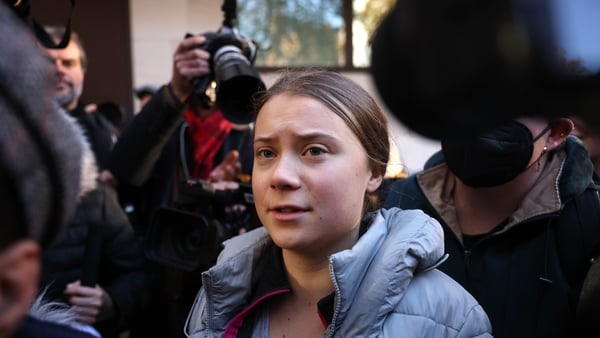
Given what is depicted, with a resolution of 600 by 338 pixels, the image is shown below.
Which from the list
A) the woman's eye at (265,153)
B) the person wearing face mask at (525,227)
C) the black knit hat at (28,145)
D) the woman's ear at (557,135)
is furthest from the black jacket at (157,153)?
the black knit hat at (28,145)

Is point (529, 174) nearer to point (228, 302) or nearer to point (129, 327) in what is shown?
point (228, 302)

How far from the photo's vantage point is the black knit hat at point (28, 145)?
75 cm

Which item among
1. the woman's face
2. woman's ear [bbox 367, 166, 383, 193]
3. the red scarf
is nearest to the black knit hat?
the woman's face

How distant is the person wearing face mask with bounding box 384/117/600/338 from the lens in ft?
5.56

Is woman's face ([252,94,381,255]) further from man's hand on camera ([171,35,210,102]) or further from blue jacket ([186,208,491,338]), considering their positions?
man's hand on camera ([171,35,210,102])

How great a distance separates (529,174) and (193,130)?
150cm

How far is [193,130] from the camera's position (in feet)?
9.11

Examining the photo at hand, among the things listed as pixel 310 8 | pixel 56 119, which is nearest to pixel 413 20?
pixel 56 119

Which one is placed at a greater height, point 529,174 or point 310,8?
point 310,8

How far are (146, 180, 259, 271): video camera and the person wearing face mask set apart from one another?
2.52ft

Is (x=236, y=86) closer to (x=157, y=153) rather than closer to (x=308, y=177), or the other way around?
(x=157, y=153)

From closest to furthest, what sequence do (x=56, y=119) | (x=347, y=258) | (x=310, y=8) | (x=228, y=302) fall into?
(x=56, y=119) < (x=347, y=258) < (x=228, y=302) < (x=310, y=8)

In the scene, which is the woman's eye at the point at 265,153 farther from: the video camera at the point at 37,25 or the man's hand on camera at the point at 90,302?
the man's hand on camera at the point at 90,302

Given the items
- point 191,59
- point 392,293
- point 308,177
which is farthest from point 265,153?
point 191,59
